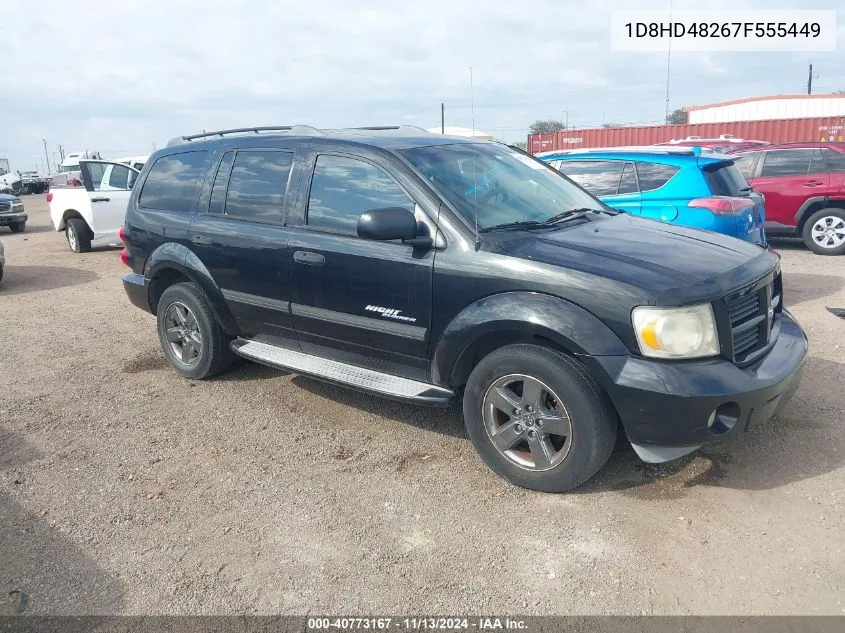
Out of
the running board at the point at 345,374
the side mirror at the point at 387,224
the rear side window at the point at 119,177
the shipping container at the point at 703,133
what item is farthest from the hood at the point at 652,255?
the shipping container at the point at 703,133

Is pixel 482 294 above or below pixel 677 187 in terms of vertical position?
below

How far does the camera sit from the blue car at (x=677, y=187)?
245 inches

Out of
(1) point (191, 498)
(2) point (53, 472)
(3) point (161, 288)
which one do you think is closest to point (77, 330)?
(3) point (161, 288)

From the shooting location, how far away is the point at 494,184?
3982 millimetres

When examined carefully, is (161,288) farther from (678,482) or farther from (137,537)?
(678,482)

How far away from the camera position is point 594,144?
25.2m

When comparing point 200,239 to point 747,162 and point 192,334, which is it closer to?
point 192,334

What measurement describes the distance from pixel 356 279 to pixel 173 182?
217 centimetres

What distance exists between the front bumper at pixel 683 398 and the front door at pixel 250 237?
2.20 m

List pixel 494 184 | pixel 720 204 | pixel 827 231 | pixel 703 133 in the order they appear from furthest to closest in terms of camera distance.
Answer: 1. pixel 703 133
2. pixel 827 231
3. pixel 720 204
4. pixel 494 184

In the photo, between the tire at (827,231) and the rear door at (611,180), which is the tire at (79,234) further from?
the tire at (827,231)

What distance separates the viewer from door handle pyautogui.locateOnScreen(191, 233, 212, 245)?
4.68 metres

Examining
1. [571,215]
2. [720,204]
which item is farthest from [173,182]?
[720,204]

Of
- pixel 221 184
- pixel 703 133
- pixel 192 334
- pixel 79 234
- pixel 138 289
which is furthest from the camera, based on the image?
pixel 703 133
